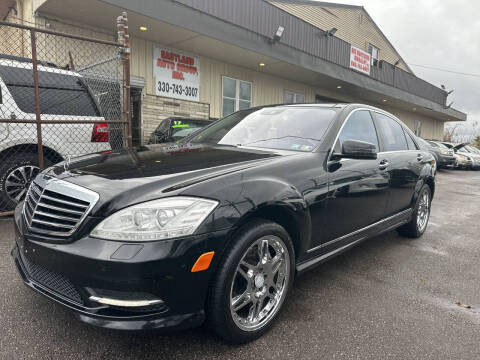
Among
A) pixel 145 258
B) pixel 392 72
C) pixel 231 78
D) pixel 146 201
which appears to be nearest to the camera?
pixel 145 258

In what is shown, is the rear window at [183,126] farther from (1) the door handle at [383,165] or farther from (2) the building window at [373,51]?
(2) the building window at [373,51]

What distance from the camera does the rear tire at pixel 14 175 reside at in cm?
418

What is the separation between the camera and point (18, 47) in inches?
340

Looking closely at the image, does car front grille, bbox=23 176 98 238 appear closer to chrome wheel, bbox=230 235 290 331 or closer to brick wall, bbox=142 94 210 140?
chrome wheel, bbox=230 235 290 331

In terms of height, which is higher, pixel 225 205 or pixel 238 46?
pixel 238 46

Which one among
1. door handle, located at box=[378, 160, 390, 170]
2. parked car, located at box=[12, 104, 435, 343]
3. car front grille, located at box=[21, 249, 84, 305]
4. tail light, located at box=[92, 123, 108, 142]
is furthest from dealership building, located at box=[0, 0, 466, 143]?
car front grille, located at box=[21, 249, 84, 305]

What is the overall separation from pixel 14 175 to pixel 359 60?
47.0 feet

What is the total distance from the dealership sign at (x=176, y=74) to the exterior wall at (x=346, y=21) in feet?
22.7

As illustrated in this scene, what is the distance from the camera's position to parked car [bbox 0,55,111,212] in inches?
165

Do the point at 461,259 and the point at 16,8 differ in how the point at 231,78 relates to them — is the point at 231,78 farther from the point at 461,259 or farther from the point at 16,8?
the point at 461,259

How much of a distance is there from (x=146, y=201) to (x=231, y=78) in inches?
426

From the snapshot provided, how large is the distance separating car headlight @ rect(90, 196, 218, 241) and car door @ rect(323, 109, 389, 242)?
3.99ft

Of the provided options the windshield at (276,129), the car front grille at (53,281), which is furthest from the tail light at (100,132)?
the car front grille at (53,281)

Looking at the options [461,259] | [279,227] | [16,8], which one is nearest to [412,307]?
[279,227]
